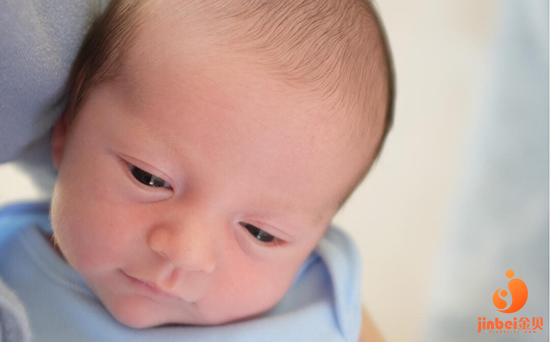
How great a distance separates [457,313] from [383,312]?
250 millimetres

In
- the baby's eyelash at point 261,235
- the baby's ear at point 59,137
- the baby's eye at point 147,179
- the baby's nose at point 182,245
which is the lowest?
the baby's nose at point 182,245

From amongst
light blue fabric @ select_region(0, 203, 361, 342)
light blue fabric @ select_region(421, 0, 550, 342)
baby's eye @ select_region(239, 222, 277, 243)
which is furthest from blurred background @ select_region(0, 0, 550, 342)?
baby's eye @ select_region(239, 222, 277, 243)

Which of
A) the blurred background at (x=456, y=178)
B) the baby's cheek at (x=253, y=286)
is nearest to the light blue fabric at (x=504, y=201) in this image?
the blurred background at (x=456, y=178)

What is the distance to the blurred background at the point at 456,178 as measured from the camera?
1249 mm

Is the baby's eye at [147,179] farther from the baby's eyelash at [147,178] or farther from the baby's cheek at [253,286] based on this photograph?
the baby's cheek at [253,286]

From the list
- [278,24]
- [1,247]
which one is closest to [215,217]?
[278,24]

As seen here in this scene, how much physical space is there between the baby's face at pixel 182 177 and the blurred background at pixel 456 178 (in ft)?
1.69

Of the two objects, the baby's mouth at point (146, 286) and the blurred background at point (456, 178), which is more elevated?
the blurred background at point (456, 178)
